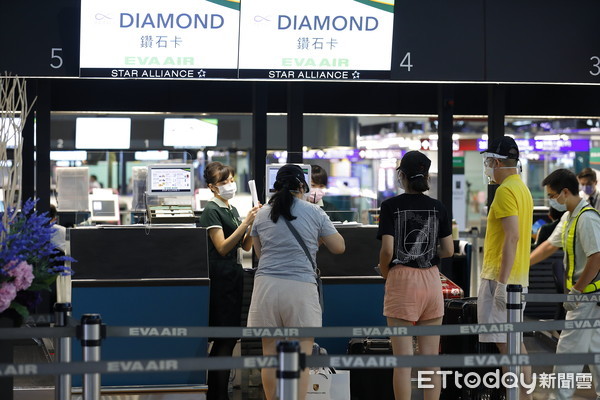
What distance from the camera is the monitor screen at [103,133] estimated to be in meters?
11.7

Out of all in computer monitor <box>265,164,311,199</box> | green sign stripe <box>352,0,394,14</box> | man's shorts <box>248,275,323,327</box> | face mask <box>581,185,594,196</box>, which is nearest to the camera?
man's shorts <box>248,275,323,327</box>

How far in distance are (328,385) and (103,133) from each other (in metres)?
7.26

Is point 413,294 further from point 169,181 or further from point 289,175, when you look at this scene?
point 169,181

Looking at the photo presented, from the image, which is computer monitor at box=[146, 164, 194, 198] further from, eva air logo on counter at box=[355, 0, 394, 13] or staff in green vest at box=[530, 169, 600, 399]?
staff in green vest at box=[530, 169, 600, 399]

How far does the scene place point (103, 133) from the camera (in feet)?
39.4

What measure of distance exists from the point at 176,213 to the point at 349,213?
1.29 metres

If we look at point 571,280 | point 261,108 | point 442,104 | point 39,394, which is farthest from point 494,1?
point 39,394

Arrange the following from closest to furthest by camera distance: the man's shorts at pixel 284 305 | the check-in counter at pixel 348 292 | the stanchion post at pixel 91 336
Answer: the stanchion post at pixel 91 336 → the man's shorts at pixel 284 305 → the check-in counter at pixel 348 292

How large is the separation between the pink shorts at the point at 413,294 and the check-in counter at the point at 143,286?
1.43 metres

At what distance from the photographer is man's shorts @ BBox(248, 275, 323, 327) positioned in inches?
196

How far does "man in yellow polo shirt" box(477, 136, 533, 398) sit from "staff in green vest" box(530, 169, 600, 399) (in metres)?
0.41

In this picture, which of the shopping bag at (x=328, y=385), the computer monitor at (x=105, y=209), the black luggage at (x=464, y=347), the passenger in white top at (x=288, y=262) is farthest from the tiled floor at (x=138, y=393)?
the computer monitor at (x=105, y=209)

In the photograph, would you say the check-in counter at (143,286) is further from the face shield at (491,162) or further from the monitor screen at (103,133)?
the monitor screen at (103,133)

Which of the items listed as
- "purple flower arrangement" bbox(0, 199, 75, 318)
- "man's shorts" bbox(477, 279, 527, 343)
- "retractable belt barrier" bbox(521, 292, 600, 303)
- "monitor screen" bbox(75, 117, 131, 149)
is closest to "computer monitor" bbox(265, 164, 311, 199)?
"man's shorts" bbox(477, 279, 527, 343)
